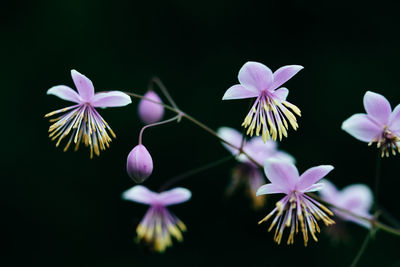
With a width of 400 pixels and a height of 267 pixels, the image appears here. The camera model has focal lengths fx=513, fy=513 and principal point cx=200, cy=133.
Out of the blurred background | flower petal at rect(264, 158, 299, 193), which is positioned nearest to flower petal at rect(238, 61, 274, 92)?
flower petal at rect(264, 158, 299, 193)

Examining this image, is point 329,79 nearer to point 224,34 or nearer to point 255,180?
point 224,34

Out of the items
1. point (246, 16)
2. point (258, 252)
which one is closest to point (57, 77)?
point (246, 16)

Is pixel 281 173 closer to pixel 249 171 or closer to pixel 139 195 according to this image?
pixel 139 195

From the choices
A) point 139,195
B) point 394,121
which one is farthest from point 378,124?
point 139,195

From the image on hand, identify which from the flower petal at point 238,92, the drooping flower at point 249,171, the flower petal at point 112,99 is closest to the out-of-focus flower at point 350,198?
the drooping flower at point 249,171

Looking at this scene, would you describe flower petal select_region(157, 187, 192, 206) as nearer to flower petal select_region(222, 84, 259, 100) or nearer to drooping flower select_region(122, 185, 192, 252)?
drooping flower select_region(122, 185, 192, 252)

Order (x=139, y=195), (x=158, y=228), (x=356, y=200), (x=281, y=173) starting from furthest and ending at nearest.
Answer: (x=356, y=200) < (x=158, y=228) < (x=139, y=195) < (x=281, y=173)
